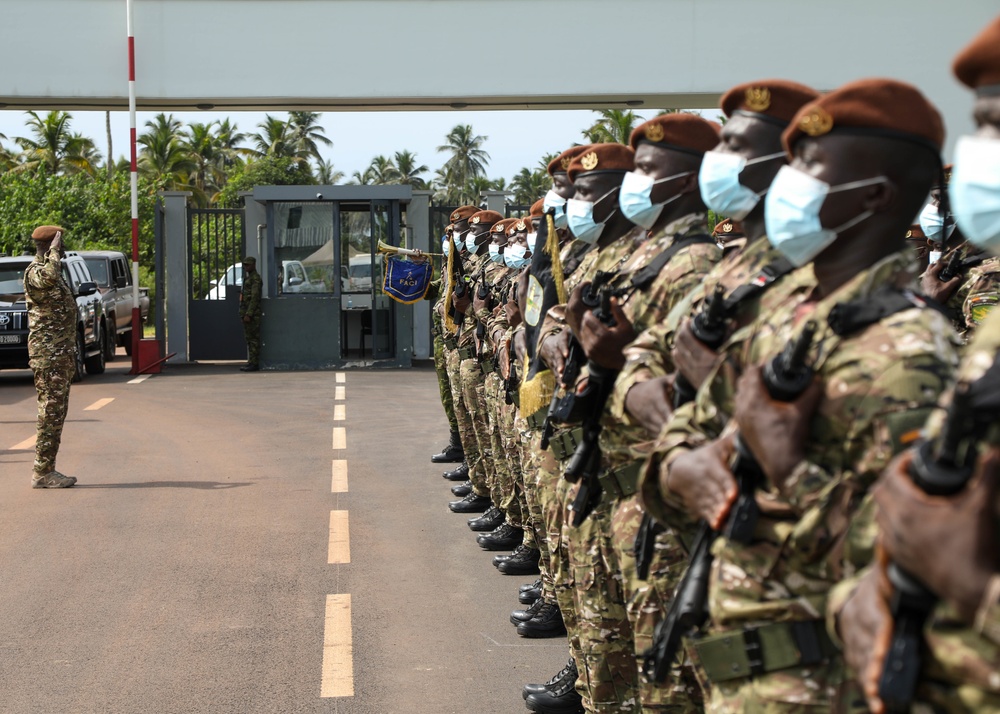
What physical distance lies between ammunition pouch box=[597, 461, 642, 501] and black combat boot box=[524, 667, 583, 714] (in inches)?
47.0

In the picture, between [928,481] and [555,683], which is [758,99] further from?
[555,683]

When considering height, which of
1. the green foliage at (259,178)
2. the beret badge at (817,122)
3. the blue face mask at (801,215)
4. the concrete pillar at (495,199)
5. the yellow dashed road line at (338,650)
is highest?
the green foliage at (259,178)

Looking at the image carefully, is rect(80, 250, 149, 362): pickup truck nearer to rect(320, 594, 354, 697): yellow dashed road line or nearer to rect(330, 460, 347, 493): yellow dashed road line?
rect(330, 460, 347, 493): yellow dashed road line

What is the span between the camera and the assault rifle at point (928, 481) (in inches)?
69.2

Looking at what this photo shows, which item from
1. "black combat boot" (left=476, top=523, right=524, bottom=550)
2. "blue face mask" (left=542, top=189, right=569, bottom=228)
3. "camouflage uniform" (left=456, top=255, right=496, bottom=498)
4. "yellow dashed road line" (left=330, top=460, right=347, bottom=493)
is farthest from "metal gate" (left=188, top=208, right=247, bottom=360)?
"blue face mask" (left=542, top=189, right=569, bottom=228)

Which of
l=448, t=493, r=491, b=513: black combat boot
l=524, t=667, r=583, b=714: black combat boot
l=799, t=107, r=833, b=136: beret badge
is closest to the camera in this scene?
l=799, t=107, r=833, b=136: beret badge

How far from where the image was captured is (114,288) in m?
21.9

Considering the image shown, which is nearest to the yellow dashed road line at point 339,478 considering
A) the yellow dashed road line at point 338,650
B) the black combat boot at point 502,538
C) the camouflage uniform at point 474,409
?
the camouflage uniform at point 474,409

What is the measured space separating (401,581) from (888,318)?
194 inches

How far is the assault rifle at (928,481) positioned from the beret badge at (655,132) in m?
2.78

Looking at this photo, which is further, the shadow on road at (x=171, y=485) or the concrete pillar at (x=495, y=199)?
the concrete pillar at (x=495, y=199)

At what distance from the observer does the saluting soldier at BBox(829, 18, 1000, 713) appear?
1740mm

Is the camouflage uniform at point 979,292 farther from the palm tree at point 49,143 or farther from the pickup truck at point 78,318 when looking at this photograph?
the palm tree at point 49,143

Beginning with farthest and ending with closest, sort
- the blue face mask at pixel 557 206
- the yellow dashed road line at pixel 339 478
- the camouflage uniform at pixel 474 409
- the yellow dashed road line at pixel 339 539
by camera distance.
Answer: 1. the yellow dashed road line at pixel 339 478
2. the camouflage uniform at pixel 474 409
3. the yellow dashed road line at pixel 339 539
4. the blue face mask at pixel 557 206
